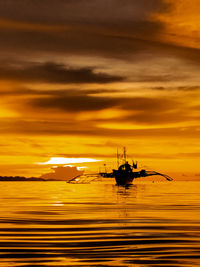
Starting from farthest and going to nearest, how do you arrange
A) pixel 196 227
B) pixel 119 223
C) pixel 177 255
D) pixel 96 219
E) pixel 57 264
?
pixel 96 219, pixel 119 223, pixel 196 227, pixel 177 255, pixel 57 264

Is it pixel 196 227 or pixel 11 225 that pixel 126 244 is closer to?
pixel 196 227

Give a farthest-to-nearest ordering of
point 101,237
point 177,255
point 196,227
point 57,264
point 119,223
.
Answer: point 119,223
point 196,227
point 101,237
point 177,255
point 57,264

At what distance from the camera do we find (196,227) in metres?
33.2

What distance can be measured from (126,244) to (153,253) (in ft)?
10.0

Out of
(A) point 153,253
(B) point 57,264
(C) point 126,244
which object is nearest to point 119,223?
(C) point 126,244

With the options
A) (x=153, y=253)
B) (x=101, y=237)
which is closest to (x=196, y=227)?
(x=101, y=237)

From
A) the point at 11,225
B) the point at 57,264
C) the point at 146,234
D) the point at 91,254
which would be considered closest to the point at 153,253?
the point at 91,254

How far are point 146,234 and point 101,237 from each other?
3.02m

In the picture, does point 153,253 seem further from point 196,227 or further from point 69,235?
point 196,227

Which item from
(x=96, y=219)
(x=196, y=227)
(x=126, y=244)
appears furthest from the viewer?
(x=96, y=219)

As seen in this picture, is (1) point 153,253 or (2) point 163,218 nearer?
(1) point 153,253

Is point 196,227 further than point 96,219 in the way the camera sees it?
No

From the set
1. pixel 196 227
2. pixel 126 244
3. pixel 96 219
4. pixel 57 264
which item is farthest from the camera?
pixel 96 219

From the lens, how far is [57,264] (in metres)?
19.2
